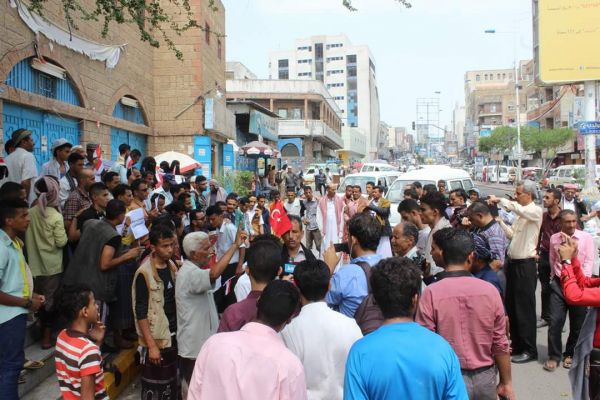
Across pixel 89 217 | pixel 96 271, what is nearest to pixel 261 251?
pixel 96 271

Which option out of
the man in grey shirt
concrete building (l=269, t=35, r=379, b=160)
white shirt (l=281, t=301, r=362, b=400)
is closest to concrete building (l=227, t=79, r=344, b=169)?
Answer: the man in grey shirt

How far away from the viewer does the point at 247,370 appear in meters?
2.19

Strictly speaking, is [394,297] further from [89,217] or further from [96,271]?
[89,217]

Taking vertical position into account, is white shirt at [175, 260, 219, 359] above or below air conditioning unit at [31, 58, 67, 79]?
below

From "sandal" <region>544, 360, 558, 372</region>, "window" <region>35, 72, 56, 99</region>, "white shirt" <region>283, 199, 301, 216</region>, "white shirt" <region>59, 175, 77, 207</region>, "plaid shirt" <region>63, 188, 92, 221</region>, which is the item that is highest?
"window" <region>35, 72, 56, 99</region>

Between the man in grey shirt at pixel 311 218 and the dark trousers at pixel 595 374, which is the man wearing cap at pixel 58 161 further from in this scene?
the dark trousers at pixel 595 374

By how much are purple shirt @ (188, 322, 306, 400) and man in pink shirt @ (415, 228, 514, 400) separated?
107 centimetres

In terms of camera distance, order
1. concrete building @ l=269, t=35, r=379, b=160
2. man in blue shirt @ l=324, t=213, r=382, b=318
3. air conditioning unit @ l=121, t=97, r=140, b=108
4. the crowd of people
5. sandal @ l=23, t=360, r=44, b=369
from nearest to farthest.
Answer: the crowd of people → man in blue shirt @ l=324, t=213, r=382, b=318 → sandal @ l=23, t=360, r=44, b=369 → air conditioning unit @ l=121, t=97, r=140, b=108 → concrete building @ l=269, t=35, r=379, b=160

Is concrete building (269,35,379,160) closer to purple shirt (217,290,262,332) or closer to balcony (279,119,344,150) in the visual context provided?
balcony (279,119,344,150)

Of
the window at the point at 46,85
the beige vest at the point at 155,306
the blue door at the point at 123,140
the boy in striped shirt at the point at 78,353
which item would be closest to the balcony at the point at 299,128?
the blue door at the point at 123,140

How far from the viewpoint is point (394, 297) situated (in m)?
2.38

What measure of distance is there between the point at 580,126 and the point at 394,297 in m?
17.3

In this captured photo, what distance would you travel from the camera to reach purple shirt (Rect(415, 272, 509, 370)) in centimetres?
299

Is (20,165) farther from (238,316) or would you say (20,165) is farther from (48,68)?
(48,68)
